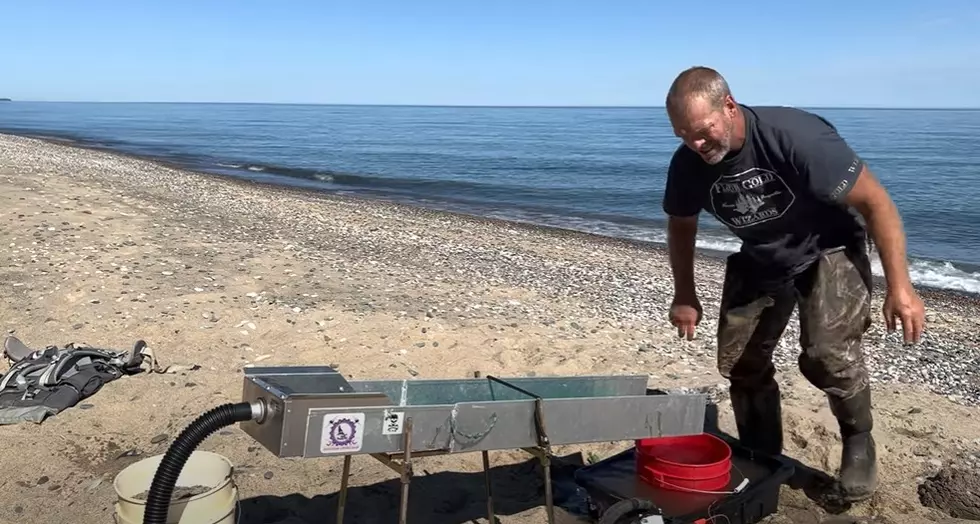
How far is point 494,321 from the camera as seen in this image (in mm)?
7754

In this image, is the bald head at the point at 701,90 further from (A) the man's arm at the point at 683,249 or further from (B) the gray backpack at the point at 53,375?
(B) the gray backpack at the point at 53,375

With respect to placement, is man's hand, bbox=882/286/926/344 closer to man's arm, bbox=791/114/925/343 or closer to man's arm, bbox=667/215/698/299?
man's arm, bbox=791/114/925/343

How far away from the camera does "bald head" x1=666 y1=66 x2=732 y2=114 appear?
11.9ft

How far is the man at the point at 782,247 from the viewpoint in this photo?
12.0ft

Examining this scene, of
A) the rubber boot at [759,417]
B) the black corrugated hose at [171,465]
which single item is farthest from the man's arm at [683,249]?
the black corrugated hose at [171,465]

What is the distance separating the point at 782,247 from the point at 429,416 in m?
2.12

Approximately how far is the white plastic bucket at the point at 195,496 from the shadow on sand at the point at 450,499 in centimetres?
60

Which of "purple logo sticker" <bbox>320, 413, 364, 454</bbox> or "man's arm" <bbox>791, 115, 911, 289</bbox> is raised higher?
"man's arm" <bbox>791, 115, 911, 289</bbox>

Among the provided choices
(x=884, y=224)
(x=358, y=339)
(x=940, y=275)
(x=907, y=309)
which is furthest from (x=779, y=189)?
(x=940, y=275)

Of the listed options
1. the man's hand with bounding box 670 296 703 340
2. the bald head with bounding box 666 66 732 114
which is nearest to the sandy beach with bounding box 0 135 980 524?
the man's hand with bounding box 670 296 703 340

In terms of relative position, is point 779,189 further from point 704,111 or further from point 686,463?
point 686,463

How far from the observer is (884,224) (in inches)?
143

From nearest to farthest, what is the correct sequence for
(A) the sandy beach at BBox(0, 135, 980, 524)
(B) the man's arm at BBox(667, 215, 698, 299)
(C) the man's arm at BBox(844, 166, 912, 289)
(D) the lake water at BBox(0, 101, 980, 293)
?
(C) the man's arm at BBox(844, 166, 912, 289) < (B) the man's arm at BBox(667, 215, 698, 299) < (A) the sandy beach at BBox(0, 135, 980, 524) < (D) the lake water at BBox(0, 101, 980, 293)

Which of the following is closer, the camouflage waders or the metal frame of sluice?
the metal frame of sluice
